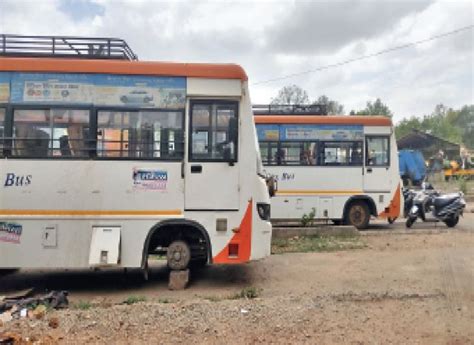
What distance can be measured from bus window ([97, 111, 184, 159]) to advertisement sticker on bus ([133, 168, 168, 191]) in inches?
9.5

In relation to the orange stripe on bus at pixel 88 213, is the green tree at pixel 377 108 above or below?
above

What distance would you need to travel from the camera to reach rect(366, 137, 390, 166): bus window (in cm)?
1252

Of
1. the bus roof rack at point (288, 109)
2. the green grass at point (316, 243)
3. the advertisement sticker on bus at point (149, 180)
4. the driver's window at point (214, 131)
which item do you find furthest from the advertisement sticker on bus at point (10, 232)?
the bus roof rack at point (288, 109)

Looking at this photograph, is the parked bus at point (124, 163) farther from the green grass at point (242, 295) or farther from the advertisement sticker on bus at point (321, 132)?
the advertisement sticker on bus at point (321, 132)

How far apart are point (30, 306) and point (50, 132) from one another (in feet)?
8.35

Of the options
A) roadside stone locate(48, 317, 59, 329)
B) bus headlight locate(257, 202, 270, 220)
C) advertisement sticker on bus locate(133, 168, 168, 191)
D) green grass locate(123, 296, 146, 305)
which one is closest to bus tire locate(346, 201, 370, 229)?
bus headlight locate(257, 202, 270, 220)

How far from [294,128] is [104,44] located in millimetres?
6577

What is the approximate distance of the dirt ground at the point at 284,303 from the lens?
4.59m

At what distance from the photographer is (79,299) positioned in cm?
638

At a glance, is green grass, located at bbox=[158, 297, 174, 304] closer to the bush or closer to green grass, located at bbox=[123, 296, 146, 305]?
green grass, located at bbox=[123, 296, 146, 305]

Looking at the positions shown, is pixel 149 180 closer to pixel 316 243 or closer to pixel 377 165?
pixel 316 243

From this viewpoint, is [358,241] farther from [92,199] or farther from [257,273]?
[92,199]

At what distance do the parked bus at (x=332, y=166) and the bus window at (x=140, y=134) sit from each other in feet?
19.5

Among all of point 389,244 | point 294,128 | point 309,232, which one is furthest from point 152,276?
point 294,128
